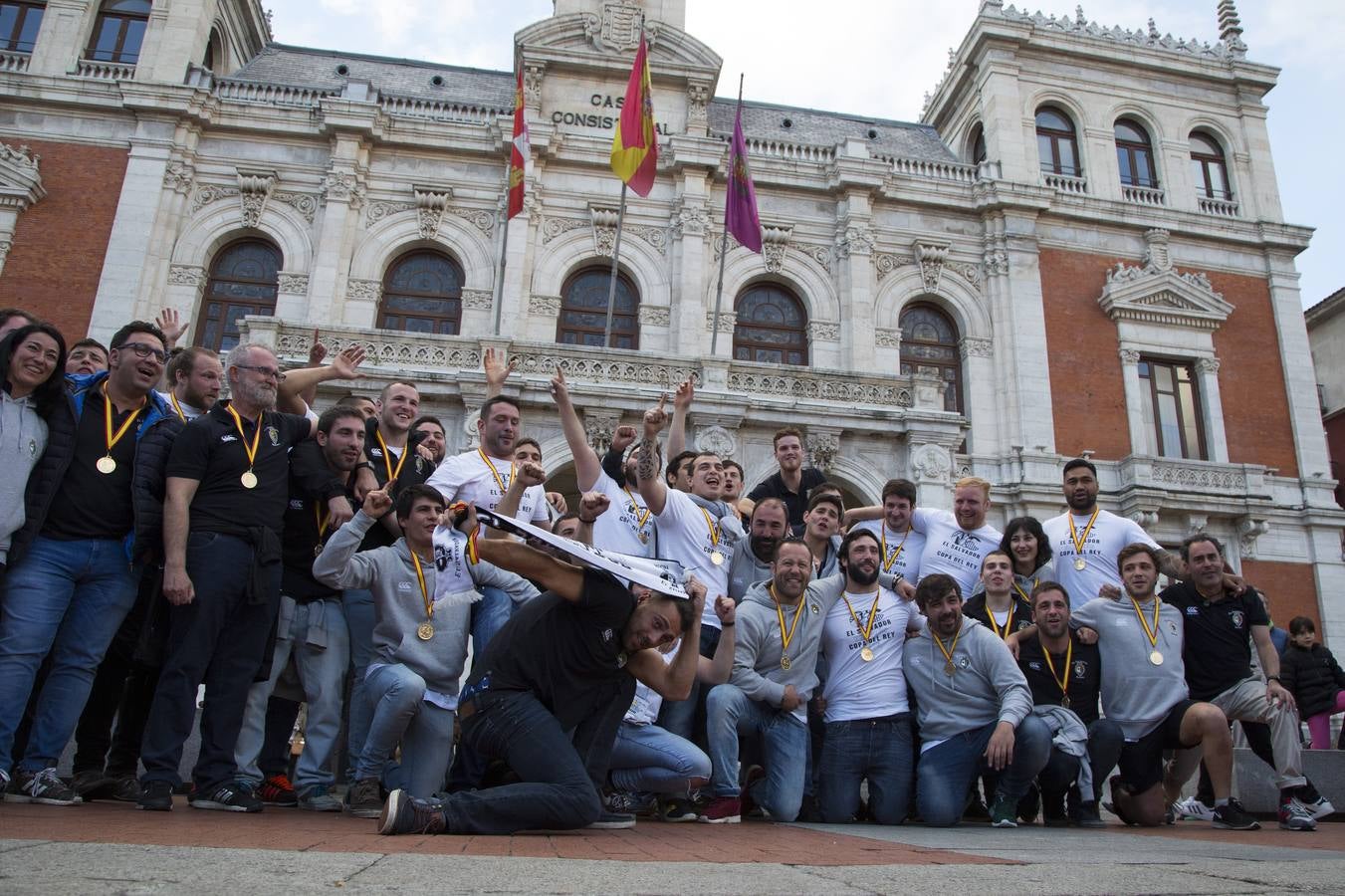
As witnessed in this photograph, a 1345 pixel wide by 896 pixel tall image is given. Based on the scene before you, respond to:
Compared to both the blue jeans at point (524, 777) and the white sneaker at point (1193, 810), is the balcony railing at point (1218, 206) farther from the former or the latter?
the blue jeans at point (524, 777)

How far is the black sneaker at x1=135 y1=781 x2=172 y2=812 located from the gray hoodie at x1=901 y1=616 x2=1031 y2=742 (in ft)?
14.4

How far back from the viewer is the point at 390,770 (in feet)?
16.3

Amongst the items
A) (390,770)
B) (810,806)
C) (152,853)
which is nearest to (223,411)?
(390,770)

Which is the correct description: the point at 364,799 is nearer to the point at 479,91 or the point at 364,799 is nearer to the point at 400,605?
the point at 400,605

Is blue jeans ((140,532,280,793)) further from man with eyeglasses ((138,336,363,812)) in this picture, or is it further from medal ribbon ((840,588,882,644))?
medal ribbon ((840,588,882,644))

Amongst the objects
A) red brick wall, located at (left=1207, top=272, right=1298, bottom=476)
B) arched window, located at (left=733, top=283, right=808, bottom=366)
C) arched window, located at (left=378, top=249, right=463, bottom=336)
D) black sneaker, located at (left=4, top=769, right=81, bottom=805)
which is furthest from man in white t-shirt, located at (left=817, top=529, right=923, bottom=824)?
red brick wall, located at (left=1207, top=272, right=1298, bottom=476)

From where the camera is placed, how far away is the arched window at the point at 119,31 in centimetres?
2136

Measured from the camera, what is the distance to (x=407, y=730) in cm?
490

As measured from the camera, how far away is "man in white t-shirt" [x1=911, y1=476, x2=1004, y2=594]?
7.23 meters

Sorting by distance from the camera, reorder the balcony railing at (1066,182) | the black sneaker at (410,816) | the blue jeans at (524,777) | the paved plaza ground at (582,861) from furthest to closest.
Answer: the balcony railing at (1066,182) → the blue jeans at (524,777) → the black sneaker at (410,816) → the paved plaza ground at (582,861)

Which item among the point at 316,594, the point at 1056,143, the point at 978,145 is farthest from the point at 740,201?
the point at 316,594

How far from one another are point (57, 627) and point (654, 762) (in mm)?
3150

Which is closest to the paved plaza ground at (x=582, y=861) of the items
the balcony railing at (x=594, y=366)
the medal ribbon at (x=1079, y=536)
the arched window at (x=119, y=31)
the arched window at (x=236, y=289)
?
the medal ribbon at (x=1079, y=536)

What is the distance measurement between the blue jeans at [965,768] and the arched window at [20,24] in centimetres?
2534
